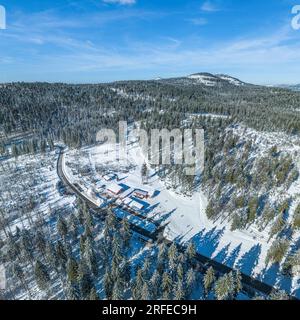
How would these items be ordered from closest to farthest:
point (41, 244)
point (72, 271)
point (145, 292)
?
1. point (145, 292)
2. point (72, 271)
3. point (41, 244)

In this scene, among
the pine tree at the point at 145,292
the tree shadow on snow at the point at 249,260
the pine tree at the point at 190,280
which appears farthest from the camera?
the tree shadow on snow at the point at 249,260

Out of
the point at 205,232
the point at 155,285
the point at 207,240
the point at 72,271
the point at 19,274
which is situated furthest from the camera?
→ the point at 205,232

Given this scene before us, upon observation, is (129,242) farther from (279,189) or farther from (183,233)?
(279,189)

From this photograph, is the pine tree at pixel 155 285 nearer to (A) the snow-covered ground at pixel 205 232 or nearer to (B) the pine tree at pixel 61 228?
(A) the snow-covered ground at pixel 205 232

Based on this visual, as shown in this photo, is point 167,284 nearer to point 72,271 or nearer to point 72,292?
point 72,292

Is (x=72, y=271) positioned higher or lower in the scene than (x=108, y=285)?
higher

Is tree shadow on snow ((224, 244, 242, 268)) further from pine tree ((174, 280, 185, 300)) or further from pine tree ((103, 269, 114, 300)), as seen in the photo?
pine tree ((103, 269, 114, 300))

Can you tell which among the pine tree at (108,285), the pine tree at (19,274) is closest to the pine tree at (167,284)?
the pine tree at (108,285)

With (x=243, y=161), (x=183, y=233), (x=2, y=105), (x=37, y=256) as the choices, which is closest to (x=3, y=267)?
(x=37, y=256)

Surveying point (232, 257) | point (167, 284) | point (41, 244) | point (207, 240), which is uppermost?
point (167, 284)

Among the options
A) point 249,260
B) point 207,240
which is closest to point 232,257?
point 249,260

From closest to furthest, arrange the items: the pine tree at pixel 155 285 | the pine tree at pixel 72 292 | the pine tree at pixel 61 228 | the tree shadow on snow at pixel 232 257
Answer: the pine tree at pixel 72 292 → the pine tree at pixel 155 285 → the tree shadow on snow at pixel 232 257 → the pine tree at pixel 61 228
